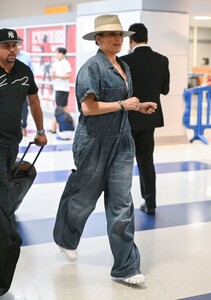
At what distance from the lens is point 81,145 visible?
10.4ft

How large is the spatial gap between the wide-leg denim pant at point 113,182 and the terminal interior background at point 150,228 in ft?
0.67

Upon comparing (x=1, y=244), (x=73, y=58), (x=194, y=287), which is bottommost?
(x=194, y=287)

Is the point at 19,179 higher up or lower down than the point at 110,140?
lower down

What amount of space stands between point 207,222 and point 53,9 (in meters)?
12.4

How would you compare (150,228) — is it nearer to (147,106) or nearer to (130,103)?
(147,106)

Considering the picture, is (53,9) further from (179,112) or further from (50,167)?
(50,167)

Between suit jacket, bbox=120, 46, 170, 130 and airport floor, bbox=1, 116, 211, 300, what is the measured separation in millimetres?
826

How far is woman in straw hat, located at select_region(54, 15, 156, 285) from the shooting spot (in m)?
3.03

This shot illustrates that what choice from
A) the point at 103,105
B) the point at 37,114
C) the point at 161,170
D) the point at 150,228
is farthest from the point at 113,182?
the point at 161,170

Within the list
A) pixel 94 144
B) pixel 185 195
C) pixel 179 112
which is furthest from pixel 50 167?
pixel 94 144

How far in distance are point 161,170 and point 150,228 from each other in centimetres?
235

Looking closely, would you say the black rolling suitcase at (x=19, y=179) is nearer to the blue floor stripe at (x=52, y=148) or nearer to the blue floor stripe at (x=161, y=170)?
the blue floor stripe at (x=161, y=170)

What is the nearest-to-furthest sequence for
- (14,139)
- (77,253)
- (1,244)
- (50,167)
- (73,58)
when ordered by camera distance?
(1,244) → (14,139) → (77,253) → (50,167) → (73,58)

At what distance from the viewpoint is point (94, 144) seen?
3123mm
